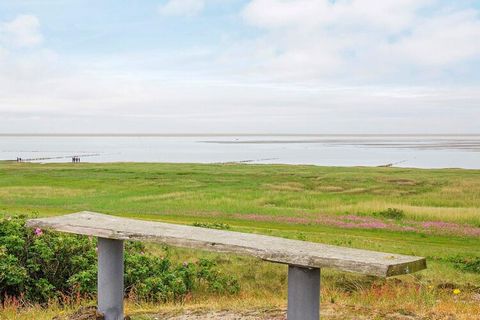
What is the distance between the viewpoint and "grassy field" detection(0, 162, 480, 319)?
8.33 metres

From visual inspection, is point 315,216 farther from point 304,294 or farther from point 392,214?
A: point 304,294

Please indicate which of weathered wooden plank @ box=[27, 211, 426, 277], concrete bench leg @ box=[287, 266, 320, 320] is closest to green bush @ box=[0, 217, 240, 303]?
weathered wooden plank @ box=[27, 211, 426, 277]

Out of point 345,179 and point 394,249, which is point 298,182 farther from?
point 394,249

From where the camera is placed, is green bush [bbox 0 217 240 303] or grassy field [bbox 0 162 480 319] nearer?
grassy field [bbox 0 162 480 319]

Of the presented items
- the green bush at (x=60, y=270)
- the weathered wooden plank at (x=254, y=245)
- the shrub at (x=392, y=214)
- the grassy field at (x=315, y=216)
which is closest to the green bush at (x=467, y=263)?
the grassy field at (x=315, y=216)

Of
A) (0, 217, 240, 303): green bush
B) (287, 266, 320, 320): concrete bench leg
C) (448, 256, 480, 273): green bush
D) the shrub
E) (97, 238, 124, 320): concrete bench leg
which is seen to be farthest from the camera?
the shrub

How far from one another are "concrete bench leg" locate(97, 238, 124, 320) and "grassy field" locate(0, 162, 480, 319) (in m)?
0.81

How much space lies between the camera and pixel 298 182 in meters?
49.1

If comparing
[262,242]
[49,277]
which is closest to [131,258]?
[49,277]

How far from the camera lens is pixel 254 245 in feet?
17.8

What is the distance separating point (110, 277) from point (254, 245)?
235 cm

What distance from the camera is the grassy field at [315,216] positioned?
27.3ft

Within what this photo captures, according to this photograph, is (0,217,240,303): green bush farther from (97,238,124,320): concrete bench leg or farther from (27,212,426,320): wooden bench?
(27,212,426,320): wooden bench

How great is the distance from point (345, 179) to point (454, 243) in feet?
103
